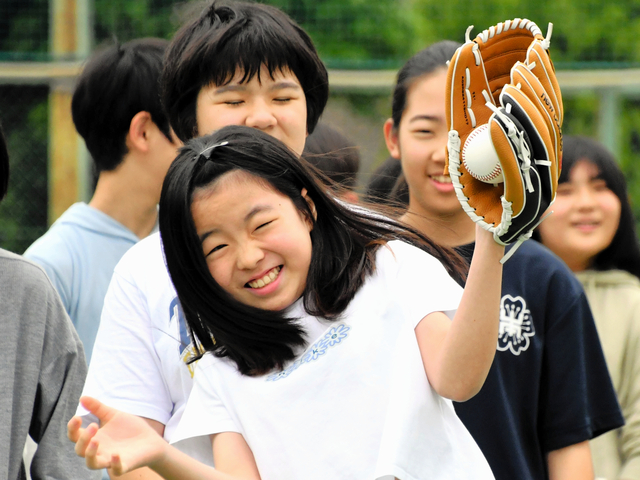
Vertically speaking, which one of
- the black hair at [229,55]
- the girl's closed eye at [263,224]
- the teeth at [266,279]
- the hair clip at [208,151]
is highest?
the black hair at [229,55]

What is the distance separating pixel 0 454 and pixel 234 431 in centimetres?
52

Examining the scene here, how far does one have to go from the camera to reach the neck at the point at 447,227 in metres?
2.30

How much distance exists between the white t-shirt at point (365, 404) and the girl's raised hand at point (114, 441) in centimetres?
21

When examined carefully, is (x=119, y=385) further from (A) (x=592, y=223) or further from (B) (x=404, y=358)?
(A) (x=592, y=223)

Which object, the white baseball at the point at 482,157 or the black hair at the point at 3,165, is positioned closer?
the white baseball at the point at 482,157

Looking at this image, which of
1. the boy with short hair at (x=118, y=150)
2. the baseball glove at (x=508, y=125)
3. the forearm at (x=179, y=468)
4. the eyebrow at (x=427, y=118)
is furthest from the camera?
the boy with short hair at (x=118, y=150)

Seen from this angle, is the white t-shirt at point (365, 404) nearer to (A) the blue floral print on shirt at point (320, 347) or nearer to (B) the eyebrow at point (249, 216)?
(A) the blue floral print on shirt at point (320, 347)

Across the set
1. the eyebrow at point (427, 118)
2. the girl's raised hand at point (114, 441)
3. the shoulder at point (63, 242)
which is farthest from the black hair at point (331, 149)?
the girl's raised hand at point (114, 441)

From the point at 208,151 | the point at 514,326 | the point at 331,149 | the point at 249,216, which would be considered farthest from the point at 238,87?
the point at 331,149

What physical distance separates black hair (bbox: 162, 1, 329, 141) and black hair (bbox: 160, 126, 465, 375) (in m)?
0.29

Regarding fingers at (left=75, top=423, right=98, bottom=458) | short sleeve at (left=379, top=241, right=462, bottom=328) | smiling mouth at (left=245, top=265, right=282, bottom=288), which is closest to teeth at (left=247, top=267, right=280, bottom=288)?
smiling mouth at (left=245, top=265, right=282, bottom=288)

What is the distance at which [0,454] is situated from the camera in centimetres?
178

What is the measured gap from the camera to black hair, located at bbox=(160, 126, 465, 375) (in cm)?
167

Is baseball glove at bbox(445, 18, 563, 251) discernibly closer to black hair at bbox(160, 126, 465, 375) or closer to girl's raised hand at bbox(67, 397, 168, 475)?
black hair at bbox(160, 126, 465, 375)
